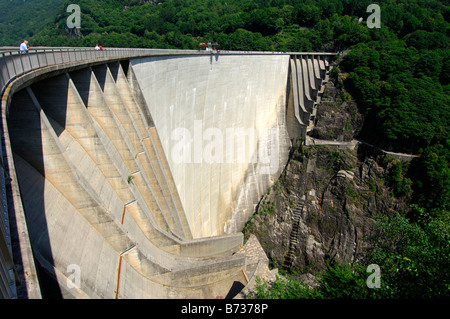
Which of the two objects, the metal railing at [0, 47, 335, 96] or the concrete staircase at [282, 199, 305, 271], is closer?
the metal railing at [0, 47, 335, 96]

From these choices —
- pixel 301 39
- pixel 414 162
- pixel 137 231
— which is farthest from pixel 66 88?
pixel 301 39

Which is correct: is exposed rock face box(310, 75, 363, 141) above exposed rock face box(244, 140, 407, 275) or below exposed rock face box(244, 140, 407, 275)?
above

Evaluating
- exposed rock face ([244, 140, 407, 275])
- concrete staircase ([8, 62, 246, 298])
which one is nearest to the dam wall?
exposed rock face ([244, 140, 407, 275])

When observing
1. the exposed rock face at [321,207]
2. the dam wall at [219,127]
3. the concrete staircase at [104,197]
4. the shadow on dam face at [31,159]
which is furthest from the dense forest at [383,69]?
the dam wall at [219,127]

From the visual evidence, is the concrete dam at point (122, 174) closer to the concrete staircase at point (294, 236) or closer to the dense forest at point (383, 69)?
the dense forest at point (383, 69)

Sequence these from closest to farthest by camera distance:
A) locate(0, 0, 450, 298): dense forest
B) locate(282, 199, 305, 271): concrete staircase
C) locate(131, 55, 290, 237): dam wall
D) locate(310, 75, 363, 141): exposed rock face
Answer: locate(0, 0, 450, 298): dense forest → locate(131, 55, 290, 237): dam wall → locate(282, 199, 305, 271): concrete staircase → locate(310, 75, 363, 141): exposed rock face

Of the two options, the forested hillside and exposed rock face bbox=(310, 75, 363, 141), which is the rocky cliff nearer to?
exposed rock face bbox=(310, 75, 363, 141)

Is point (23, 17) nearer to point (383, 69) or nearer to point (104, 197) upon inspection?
point (383, 69)
